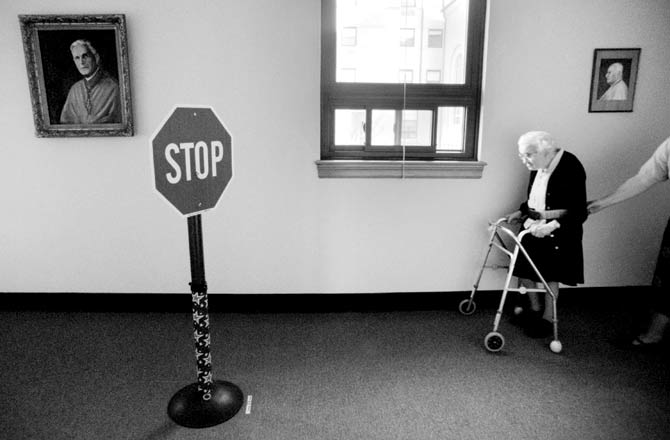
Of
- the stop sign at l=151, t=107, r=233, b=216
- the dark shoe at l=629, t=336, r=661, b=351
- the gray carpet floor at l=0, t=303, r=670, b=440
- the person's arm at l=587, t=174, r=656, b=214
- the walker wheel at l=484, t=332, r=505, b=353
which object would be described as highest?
the stop sign at l=151, t=107, r=233, b=216

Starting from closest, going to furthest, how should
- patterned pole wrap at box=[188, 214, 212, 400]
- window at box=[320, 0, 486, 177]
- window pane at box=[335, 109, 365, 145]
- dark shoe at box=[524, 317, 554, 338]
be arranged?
patterned pole wrap at box=[188, 214, 212, 400] < dark shoe at box=[524, 317, 554, 338] < window at box=[320, 0, 486, 177] < window pane at box=[335, 109, 365, 145]

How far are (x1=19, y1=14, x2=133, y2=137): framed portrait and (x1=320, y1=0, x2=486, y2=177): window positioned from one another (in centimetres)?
158

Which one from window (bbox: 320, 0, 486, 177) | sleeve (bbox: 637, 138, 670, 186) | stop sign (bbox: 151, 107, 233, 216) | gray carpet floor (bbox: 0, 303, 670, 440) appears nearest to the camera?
stop sign (bbox: 151, 107, 233, 216)

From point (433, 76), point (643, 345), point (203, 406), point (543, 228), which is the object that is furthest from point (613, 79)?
point (203, 406)

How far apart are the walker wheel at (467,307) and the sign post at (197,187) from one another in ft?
6.68

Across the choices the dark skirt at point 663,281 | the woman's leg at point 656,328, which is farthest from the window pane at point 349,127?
the woman's leg at point 656,328

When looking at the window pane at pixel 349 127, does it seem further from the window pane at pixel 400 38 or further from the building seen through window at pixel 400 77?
the window pane at pixel 400 38

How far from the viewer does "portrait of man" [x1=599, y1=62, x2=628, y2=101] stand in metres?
3.75

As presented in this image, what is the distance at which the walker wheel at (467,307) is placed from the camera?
12.7 ft

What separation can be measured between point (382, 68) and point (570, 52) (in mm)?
1511

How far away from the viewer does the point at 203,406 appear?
2547mm

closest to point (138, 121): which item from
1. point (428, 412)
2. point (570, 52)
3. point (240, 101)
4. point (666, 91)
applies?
point (240, 101)

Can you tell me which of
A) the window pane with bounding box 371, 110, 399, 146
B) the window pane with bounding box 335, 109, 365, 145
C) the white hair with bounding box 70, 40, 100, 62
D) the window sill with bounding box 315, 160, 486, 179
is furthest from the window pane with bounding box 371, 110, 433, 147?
the white hair with bounding box 70, 40, 100, 62

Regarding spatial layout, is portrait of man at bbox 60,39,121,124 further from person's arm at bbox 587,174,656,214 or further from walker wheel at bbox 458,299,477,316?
person's arm at bbox 587,174,656,214
